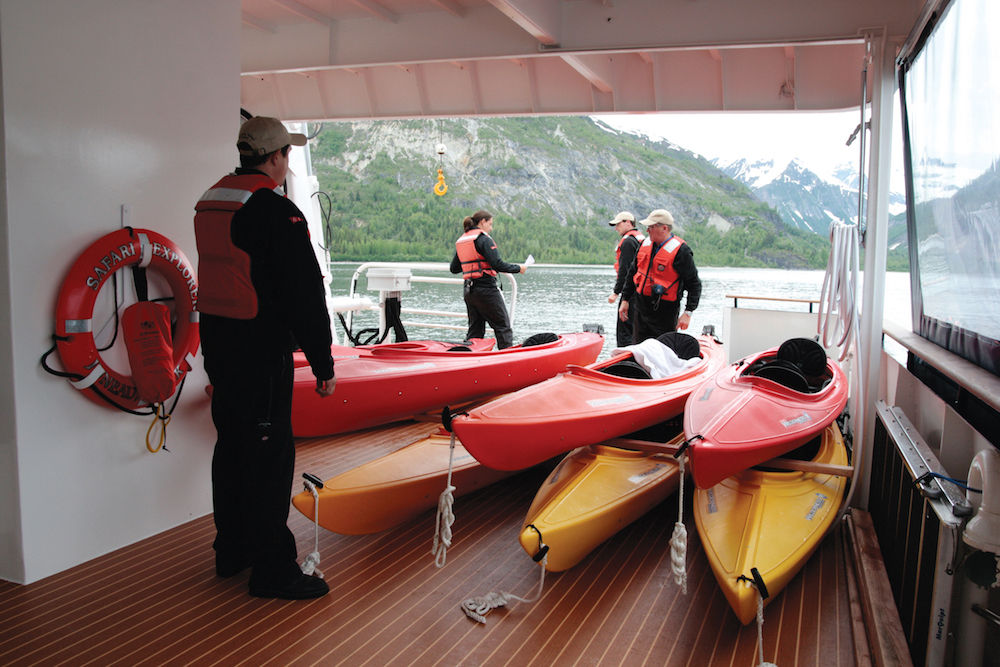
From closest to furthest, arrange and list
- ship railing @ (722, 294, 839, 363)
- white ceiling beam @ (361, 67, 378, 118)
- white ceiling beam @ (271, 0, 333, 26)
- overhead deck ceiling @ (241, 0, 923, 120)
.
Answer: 1. overhead deck ceiling @ (241, 0, 923, 120)
2. white ceiling beam @ (271, 0, 333, 26)
3. white ceiling beam @ (361, 67, 378, 118)
4. ship railing @ (722, 294, 839, 363)

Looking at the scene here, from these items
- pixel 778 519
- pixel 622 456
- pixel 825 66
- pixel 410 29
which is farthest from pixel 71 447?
pixel 825 66

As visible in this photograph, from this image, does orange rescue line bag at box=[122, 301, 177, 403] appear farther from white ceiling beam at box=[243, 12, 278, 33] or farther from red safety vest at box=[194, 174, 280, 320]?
white ceiling beam at box=[243, 12, 278, 33]

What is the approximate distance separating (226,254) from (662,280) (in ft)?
11.1

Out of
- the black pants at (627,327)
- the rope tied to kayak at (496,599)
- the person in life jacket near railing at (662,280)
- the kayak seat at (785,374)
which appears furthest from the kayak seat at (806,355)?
the rope tied to kayak at (496,599)

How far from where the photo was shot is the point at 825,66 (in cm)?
426

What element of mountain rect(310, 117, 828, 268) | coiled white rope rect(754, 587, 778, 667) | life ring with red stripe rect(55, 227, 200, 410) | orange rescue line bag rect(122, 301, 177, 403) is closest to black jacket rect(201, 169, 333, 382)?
life ring with red stripe rect(55, 227, 200, 410)

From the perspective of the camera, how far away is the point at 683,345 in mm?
4156

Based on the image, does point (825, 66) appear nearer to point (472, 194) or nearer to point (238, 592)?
point (238, 592)

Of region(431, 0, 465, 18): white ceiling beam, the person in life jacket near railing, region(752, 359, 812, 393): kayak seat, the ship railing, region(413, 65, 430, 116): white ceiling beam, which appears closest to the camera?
region(752, 359, 812, 393): kayak seat

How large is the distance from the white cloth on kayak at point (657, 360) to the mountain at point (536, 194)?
20643 mm

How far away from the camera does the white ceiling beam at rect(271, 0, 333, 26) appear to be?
167 inches

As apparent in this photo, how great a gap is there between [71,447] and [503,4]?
9.16 feet

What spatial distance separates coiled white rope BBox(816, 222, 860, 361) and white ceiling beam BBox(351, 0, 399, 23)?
311cm

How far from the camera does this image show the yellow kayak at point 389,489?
2.56 m
